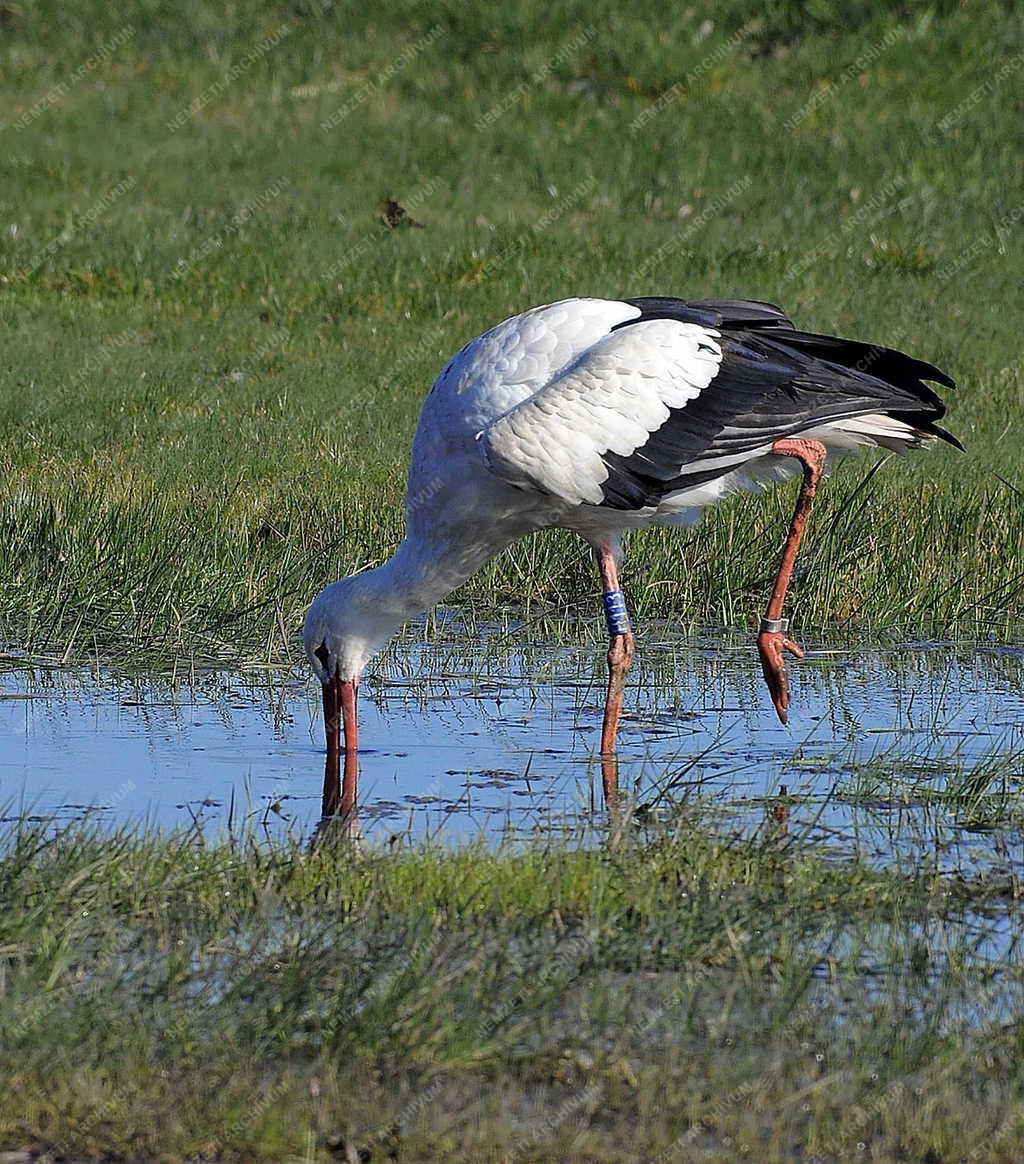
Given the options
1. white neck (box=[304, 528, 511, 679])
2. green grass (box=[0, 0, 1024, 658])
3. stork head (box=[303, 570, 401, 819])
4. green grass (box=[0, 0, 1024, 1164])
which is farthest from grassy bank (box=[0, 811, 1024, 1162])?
green grass (box=[0, 0, 1024, 658])

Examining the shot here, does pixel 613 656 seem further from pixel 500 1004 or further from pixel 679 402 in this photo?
pixel 500 1004

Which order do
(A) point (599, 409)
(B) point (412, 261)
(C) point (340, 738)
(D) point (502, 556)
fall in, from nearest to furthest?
(C) point (340, 738) → (A) point (599, 409) → (D) point (502, 556) → (B) point (412, 261)

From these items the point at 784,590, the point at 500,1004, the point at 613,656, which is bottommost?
the point at 613,656

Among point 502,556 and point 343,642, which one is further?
point 502,556

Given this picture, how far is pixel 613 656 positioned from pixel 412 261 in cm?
698

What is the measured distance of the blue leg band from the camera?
6.65m

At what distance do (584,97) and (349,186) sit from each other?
107 inches

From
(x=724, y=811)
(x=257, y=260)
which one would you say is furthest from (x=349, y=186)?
(x=724, y=811)

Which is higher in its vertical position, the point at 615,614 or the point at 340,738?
the point at 615,614

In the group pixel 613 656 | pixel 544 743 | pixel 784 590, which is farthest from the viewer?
pixel 784 590

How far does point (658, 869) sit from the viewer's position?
177 inches

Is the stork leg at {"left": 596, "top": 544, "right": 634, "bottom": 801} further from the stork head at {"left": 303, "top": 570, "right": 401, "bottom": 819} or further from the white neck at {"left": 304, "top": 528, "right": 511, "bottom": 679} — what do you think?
the stork head at {"left": 303, "top": 570, "right": 401, "bottom": 819}

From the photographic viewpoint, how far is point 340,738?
5.93 meters

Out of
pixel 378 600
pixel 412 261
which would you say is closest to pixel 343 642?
pixel 378 600
